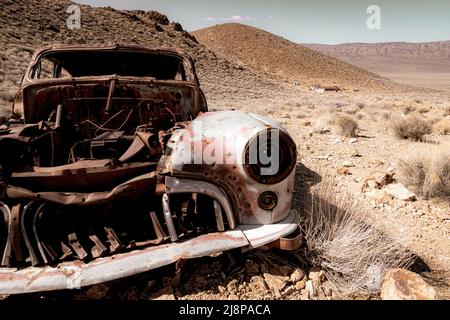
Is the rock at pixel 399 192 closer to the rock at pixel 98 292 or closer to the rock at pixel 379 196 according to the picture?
the rock at pixel 379 196

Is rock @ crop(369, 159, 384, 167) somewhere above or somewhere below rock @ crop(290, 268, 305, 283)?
above

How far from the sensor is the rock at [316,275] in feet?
7.19

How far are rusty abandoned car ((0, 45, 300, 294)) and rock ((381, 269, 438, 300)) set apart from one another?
0.65 meters

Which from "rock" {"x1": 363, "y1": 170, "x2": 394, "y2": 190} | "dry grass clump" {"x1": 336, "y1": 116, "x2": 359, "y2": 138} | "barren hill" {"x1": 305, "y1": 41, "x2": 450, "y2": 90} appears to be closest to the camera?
"rock" {"x1": 363, "y1": 170, "x2": 394, "y2": 190}

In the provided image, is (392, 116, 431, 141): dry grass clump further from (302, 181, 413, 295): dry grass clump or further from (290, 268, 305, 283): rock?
(290, 268, 305, 283): rock

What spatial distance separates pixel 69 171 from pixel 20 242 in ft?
1.62

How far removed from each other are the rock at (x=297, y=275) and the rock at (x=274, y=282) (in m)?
0.08

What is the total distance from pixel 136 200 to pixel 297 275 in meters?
1.22

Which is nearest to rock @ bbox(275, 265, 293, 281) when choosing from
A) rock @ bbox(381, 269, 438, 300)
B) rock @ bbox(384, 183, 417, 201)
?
rock @ bbox(381, 269, 438, 300)

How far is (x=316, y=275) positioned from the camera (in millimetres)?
2205

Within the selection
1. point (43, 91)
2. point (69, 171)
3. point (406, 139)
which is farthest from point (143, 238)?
point (406, 139)

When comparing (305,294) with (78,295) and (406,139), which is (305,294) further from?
(406,139)

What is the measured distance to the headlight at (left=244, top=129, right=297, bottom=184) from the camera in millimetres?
2078
